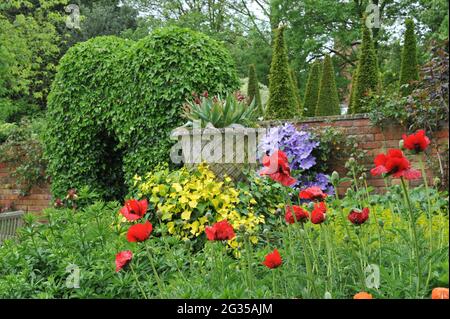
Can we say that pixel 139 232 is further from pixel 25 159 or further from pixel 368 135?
pixel 25 159

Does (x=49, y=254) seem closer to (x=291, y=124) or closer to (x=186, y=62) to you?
(x=186, y=62)

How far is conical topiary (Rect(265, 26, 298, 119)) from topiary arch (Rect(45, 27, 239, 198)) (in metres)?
3.40

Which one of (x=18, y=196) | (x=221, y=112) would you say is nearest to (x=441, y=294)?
(x=221, y=112)

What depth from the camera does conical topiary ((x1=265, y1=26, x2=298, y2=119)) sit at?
9.04 meters

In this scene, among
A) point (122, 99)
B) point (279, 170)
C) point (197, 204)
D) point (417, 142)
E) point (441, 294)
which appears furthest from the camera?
point (122, 99)

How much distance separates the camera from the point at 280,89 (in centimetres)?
912

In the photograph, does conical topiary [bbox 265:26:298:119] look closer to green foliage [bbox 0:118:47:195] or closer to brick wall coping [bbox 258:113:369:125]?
brick wall coping [bbox 258:113:369:125]

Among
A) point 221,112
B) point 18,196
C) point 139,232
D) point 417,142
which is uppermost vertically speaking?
point 221,112

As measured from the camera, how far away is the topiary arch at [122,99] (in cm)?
531

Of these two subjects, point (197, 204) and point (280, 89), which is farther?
point (280, 89)

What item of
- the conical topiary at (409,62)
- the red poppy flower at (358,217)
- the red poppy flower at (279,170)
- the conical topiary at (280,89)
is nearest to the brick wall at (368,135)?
the conical topiary at (280,89)

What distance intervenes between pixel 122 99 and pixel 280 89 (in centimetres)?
401
